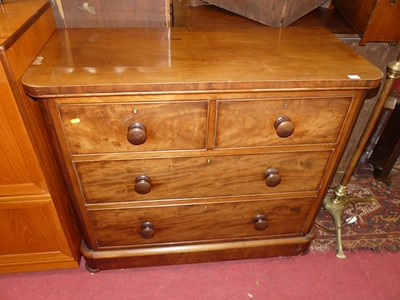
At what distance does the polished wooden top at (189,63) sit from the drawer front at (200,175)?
0.31 m

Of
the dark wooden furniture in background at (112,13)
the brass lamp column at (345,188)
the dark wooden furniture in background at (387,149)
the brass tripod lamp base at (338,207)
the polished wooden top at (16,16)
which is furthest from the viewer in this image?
the dark wooden furniture in background at (387,149)

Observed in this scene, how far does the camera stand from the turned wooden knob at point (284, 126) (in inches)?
44.0

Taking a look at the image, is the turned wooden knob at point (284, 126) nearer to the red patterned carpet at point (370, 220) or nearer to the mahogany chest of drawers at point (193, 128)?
the mahogany chest of drawers at point (193, 128)

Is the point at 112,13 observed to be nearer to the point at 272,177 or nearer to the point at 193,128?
the point at 193,128

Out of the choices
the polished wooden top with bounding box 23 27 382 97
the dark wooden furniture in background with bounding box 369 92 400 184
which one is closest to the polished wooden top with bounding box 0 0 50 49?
the polished wooden top with bounding box 23 27 382 97

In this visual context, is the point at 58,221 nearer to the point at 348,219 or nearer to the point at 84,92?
the point at 84,92

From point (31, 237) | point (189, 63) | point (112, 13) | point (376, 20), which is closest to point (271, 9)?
point (376, 20)

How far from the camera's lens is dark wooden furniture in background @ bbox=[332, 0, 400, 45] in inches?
52.2

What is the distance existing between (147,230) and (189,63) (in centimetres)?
72

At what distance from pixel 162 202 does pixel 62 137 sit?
0.47 m

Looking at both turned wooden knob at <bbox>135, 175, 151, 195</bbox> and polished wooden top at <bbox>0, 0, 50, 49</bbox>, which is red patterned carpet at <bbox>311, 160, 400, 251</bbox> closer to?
turned wooden knob at <bbox>135, 175, 151, 195</bbox>

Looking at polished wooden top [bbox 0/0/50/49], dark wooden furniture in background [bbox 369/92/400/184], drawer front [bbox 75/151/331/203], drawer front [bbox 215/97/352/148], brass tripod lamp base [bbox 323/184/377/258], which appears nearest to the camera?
polished wooden top [bbox 0/0/50/49]

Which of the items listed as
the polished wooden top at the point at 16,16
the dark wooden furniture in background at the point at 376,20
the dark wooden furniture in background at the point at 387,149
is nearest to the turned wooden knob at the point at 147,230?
the polished wooden top at the point at 16,16

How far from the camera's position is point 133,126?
1071 mm
